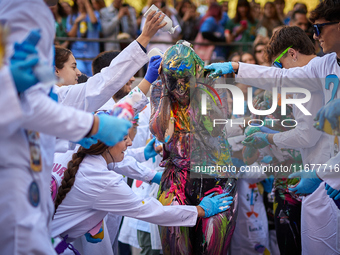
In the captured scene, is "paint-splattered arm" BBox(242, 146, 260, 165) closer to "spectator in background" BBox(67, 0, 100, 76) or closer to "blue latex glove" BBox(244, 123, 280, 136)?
"blue latex glove" BBox(244, 123, 280, 136)

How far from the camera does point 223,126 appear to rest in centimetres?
241

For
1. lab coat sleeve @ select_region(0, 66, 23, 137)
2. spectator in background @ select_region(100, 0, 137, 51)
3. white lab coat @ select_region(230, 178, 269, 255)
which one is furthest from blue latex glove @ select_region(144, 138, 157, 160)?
spectator in background @ select_region(100, 0, 137, 51)

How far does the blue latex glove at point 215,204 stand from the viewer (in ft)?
7.38

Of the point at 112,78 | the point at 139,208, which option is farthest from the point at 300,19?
the point at 139,208

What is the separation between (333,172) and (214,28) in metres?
4.32

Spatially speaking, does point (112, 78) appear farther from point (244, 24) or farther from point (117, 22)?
point (244, 24)

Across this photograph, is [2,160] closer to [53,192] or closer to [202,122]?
[53,192]

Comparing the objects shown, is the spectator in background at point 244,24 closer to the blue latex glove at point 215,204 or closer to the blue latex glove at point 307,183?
the blue latex glove at point 307,183

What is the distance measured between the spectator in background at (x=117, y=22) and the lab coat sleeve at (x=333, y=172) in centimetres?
446

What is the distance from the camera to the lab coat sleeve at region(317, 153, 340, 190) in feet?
7.73

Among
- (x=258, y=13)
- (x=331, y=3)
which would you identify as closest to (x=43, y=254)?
(x=331, y=3)

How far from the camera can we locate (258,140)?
3.21m

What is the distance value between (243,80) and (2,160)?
1937mm

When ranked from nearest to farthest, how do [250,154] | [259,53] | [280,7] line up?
[250,154] → [259,53] → [280,7]
